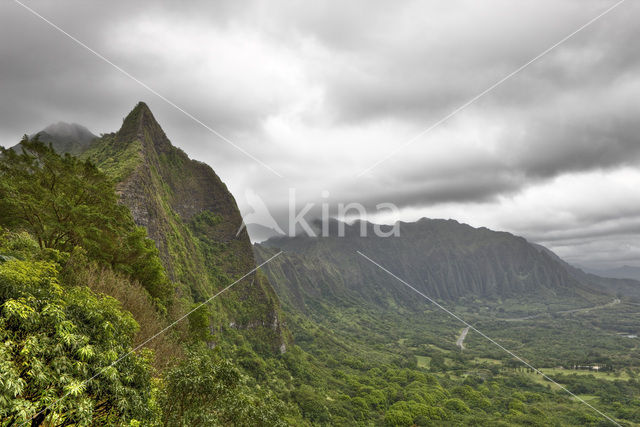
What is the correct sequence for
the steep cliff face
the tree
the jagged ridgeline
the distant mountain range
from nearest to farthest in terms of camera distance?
the tree → the steep cliff face → the jagged ridgeline → the distant mountain range

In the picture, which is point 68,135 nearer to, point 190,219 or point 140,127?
point 140,127

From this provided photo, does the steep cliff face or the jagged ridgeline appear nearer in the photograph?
the steep cliff face

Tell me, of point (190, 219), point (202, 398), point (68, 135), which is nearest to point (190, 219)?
point (190, 219)

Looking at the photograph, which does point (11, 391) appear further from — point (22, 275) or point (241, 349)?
point (241, 349)

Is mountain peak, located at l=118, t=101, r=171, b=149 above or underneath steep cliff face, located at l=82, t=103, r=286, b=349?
above

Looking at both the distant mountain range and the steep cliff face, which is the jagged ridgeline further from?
the distant mountain range

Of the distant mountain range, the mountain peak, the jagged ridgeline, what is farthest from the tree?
the distant mountain range

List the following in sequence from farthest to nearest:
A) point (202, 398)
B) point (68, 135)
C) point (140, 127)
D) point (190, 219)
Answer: point (68, 135) → point (190, 219) → point (140, 127) → point (202, 398)

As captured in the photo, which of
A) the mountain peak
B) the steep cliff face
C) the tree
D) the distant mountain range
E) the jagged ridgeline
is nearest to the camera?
the tree
